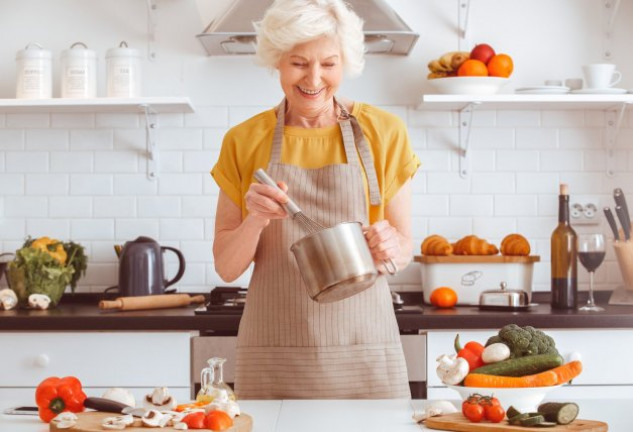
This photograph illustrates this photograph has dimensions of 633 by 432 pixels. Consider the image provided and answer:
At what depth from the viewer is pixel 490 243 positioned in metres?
3.72

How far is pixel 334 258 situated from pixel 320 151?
64 cm

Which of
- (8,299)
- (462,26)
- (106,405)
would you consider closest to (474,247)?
(462,26)

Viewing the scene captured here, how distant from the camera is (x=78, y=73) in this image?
11.6ft

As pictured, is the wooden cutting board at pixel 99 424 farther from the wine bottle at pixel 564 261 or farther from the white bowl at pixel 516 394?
the wine bottle at pixel 564 261

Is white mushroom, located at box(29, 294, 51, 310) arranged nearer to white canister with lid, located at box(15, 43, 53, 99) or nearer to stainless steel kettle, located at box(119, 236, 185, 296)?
stainless steel kettle, located at box(119, 236, 185, 296)

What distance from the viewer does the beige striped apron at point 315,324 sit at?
2.26 m

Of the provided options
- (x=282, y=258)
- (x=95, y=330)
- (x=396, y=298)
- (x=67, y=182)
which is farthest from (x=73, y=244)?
(x=282, y=258)

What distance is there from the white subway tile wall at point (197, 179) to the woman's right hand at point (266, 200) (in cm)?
178

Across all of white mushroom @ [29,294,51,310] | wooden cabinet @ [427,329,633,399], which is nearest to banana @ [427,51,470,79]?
wooden cabinet @ [427,329,633,399]

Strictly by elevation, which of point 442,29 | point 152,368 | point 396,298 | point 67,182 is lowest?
point 152,368

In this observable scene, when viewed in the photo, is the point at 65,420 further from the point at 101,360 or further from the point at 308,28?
the point at 101,360

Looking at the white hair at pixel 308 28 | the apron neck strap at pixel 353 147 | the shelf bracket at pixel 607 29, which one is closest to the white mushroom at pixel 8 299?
the apron neck strap at pixel 353 147

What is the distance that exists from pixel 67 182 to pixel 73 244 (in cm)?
29

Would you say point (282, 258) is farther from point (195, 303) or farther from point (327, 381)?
point (195, 303)
